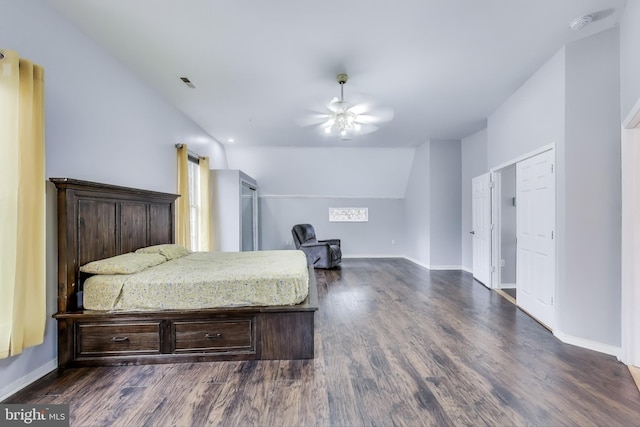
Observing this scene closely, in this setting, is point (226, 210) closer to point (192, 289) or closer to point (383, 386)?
point (192, 289)

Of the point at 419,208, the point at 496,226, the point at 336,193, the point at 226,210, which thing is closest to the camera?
the point at 496,226

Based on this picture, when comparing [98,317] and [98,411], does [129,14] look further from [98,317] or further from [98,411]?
[98,411]

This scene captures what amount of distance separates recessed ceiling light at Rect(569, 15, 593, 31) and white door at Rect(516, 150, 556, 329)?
105 centimetres

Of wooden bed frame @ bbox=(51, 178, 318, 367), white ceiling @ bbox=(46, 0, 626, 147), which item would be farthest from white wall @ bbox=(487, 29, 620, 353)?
wooden bed frame @ bbox=(51, 178, 318, 367)

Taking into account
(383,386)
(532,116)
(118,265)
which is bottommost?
(383,386)

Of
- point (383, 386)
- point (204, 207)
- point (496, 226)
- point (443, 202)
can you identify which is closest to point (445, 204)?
point (443, 202)

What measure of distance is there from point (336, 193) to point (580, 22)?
5335 millimetres

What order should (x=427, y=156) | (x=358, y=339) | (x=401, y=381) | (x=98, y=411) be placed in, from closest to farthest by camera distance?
(x=98, y=411), (x=401, y=381), (x=358, y=339), (x=427, y=156)

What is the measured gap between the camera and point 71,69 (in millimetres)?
2215

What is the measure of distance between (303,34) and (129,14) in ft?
4.35

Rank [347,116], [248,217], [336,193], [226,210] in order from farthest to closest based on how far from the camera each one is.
Result: [336,193] → [248,217] → [226,210] → [347,116]

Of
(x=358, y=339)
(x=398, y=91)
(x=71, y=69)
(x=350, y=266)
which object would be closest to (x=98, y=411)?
(x=358, y=339)

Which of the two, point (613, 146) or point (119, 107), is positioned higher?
point (119, 107)

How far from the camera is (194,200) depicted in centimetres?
466
